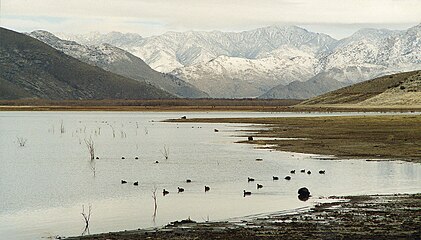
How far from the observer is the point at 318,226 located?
3066cm

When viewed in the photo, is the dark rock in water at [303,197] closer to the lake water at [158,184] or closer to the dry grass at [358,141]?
the lake water at [158,184]

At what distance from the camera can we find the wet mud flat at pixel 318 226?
2847cm

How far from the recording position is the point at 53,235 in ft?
104

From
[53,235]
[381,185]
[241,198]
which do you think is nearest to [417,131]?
[381,185]

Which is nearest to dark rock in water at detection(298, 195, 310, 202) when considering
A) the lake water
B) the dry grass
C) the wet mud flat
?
the lake water

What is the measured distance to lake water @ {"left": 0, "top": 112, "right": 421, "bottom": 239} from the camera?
3669cm

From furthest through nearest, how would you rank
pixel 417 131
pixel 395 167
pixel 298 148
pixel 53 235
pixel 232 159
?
pixel 417 131 < pixel 298 148 < pixel 232 159 < pixel 395 167 < pixel 53 235

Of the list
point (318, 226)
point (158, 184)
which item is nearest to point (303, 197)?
point (318, 226)

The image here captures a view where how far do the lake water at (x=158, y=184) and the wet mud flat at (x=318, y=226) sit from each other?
244 cm

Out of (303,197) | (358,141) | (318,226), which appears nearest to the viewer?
(318,226)

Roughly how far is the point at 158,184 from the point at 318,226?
21.9 meters

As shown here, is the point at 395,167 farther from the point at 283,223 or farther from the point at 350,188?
the point at 283,223

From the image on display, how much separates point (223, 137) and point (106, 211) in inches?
2482

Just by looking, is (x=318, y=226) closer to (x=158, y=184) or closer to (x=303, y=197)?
(x=303, y=197)
